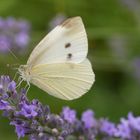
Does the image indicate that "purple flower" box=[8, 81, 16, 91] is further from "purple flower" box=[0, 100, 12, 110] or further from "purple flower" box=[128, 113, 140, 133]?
"purple flower" box=[128, 113, 140, 133]

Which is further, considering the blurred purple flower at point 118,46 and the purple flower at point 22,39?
the blurred purple flower at point 118,46

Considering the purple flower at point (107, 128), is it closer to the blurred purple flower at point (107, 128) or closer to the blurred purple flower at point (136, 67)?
the blurred purple flower at point (107, 128)

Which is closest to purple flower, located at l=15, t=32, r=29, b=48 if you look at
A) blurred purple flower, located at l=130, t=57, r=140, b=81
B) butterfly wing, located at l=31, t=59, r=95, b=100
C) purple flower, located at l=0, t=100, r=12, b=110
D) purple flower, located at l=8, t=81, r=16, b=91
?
blurred purple flower, located at l=130, t=57, r=140, b=81

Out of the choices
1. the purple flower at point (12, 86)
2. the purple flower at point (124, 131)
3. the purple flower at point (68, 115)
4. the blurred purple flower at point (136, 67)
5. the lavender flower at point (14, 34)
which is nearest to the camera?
the purple flower at point (12, 86)

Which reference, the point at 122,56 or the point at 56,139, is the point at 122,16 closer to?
the point at 122,56

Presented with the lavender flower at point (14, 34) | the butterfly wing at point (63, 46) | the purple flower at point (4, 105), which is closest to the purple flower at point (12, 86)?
the purple flower at point (4, 105)

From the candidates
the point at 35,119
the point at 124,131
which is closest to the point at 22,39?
the point at 124,131

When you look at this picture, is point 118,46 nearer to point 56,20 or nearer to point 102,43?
point 102,43
